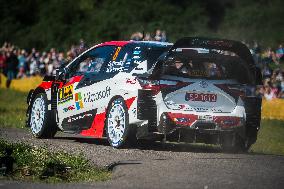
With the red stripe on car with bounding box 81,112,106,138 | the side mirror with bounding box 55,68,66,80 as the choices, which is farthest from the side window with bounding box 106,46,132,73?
the side mirror with bounding box 55,68,66,80

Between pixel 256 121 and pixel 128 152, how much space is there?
2.21m

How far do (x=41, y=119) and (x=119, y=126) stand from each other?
2553 mm

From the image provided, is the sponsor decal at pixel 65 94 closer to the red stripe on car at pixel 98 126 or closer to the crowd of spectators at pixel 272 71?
the red stripe on car at pixel 98 126

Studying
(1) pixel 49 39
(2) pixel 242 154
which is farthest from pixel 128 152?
(1) pixel 49 39

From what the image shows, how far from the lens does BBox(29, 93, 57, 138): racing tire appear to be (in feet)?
53.8

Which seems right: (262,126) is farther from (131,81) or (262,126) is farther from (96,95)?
(131,81)

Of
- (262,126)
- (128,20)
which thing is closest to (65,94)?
(262,126)

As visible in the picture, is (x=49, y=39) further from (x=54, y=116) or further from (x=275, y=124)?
(x=54, y=116)

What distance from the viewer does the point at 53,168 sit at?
11.5m

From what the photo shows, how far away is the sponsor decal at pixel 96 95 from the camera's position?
14887mm

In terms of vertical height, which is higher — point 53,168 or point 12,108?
point 53,168

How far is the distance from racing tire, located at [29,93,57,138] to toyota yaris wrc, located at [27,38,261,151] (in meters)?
0.98

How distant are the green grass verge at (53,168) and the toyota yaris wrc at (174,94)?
193 cm

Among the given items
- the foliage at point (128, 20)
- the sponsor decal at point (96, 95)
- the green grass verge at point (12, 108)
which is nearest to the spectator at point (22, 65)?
the green grass verge at point (12, 108)
